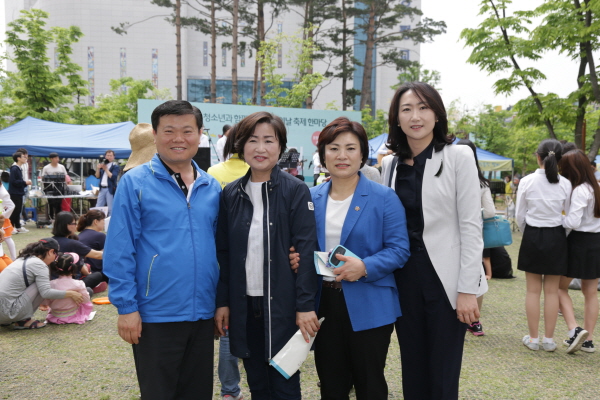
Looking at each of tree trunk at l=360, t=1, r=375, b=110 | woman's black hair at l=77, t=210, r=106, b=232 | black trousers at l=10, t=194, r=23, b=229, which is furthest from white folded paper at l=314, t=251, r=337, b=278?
tree trunk at l=360, t=1, r=375, b=110

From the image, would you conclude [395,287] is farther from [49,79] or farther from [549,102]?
[49,79]

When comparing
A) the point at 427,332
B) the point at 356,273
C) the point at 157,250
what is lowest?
the point at 427,332

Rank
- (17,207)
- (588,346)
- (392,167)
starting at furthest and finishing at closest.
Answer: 1. (17,207)
2. (588,346)
3. (392,167)

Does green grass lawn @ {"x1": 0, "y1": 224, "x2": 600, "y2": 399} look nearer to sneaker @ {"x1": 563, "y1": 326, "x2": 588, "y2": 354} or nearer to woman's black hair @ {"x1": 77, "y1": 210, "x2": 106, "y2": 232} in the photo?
sneaker @ {"x1": 563, "y1": 326, "x2": 588, "y2": 354}

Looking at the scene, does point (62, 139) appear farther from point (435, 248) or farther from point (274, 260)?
point (435, 248)

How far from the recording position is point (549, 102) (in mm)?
12859

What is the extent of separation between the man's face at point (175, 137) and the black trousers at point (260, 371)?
829mm

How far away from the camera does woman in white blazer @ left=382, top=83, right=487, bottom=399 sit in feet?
7.62

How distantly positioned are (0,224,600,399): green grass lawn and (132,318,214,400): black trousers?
1168mm

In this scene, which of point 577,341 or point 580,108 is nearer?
point 577,341

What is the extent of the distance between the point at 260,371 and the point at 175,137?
132 centimetres

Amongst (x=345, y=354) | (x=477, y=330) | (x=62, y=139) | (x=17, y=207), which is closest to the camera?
(x=345, y=354)

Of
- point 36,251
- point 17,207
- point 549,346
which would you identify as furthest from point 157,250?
point 17,207

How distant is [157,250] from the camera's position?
222 cm
